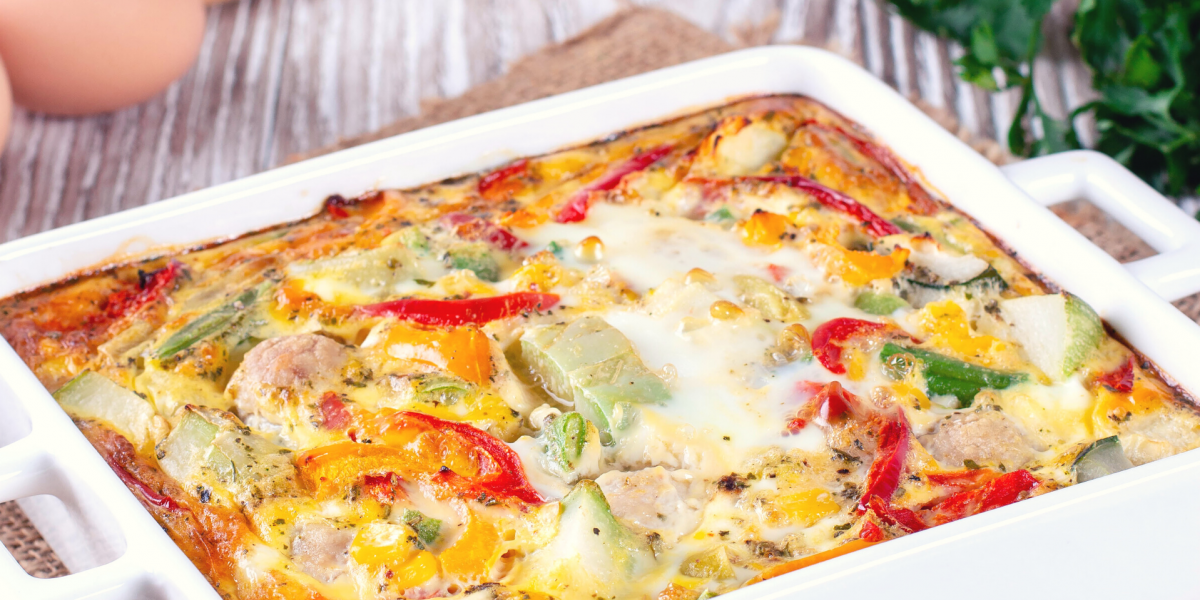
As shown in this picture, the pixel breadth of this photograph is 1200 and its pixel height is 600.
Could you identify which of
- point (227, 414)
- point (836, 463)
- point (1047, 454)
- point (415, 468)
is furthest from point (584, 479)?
point (1047, 454)

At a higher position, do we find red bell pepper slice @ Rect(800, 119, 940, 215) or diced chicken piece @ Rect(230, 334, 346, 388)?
diced chicken piece @ Rect(230, 334, 346, 388)

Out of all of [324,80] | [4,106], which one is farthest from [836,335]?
[324,80]

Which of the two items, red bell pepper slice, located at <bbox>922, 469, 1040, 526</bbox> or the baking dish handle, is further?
the baking dish handle

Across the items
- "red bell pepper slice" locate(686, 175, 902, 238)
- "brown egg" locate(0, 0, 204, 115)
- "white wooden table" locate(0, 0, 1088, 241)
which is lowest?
"white wooden table" locate(0, 0, 1088, 241)

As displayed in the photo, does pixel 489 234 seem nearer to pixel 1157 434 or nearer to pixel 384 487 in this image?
pixel 384 487

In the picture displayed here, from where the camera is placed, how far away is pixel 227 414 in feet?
7.28

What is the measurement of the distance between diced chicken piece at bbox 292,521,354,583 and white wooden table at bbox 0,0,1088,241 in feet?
6.83

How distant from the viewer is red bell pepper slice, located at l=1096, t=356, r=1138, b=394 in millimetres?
2299

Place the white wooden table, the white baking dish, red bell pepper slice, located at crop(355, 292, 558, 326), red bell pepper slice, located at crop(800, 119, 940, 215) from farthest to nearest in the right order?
the white wooden table < red bell pepper slice, located at crop(800, 119, 940, 215) < red bell pepper slice, located at crop(355, 292, 558, 326) < the white baking dish

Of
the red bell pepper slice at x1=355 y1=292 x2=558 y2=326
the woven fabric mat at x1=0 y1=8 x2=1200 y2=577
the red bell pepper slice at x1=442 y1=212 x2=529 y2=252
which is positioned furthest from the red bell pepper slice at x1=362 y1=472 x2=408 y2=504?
the woven fabric mat at x1=0 y1=8 x2=1200 y2=577

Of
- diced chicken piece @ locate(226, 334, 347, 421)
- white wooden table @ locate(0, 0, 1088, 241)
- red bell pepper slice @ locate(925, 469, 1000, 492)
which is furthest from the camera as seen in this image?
white wooden table @ locate(0, 0, 1088, 241)

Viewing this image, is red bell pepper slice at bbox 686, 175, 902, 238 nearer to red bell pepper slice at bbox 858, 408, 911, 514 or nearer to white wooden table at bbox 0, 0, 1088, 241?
red bell pepper slice at bbox 858, 408, 911, 514

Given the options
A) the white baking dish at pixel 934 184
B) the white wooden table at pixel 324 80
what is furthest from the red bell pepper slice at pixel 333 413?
the white wooden table at pixel 324 80

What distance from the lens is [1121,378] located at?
7.61 feet
